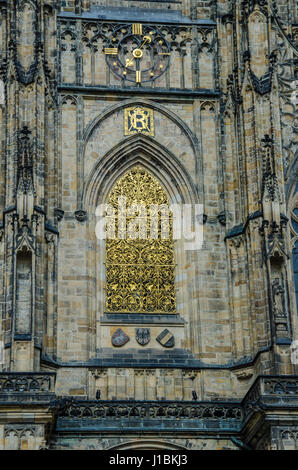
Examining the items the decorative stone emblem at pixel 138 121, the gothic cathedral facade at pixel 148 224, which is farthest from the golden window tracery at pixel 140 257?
the decorative stone emblem at pixel 138 121

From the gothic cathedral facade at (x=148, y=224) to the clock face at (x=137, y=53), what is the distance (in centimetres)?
4

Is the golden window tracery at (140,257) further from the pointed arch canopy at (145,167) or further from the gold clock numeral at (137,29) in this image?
the gold clock numeral at (137,29)

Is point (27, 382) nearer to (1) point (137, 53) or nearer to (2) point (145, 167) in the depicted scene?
(2) point (145, 167)

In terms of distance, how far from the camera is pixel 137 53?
2891cm

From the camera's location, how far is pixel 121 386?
25859mm

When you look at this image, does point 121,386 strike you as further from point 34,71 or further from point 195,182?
point 34,71

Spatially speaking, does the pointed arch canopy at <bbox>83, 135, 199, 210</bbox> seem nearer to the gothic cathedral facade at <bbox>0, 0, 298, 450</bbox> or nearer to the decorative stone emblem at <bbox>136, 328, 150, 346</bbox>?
the gothic cathedral facade at <bbox>0, 0, 298, 450</bbox>

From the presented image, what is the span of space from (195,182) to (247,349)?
3.76 metres

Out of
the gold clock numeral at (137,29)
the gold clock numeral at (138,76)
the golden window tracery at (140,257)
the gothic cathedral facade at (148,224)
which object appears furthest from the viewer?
the gold clock numeral at (137,29)

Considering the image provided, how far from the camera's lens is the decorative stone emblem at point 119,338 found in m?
26.4

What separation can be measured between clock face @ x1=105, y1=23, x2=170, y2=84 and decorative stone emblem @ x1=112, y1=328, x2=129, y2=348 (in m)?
5.50

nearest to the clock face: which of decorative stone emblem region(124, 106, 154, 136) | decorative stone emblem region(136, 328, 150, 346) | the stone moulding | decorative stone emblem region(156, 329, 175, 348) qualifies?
decorative stone emblem region(124, 106, 154, 136)
